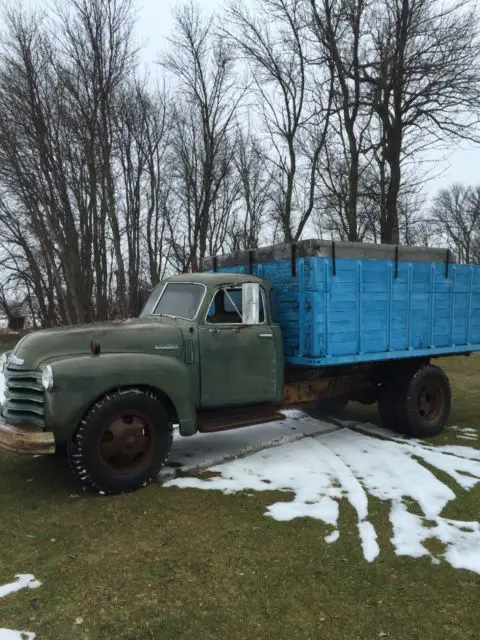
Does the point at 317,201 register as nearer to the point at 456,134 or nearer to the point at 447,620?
the point at 456,134

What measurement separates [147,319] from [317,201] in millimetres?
13205

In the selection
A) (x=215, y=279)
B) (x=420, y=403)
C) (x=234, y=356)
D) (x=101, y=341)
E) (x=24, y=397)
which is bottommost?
(x=420, y=403)

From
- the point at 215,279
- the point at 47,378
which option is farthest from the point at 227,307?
the point at 47,378

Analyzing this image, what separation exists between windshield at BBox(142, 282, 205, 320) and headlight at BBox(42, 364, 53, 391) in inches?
66.0

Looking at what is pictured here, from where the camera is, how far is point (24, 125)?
13562mm

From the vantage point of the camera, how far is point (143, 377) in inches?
205

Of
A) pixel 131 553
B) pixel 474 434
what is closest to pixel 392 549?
pixel 131 553

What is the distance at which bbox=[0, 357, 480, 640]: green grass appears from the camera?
3084 mm

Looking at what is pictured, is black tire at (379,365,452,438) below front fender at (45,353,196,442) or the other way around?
below

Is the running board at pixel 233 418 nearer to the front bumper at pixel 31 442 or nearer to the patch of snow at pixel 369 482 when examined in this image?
the patch of snow at pixel 369 482

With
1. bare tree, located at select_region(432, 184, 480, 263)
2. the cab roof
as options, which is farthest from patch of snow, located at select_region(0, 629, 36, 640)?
bare tree, located at select_region(432, 184, 480, 263)

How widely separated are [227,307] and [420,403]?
3.37 metres

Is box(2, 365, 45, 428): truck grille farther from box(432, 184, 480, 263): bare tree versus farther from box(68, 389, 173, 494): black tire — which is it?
box(432, 184, 480, 263): bare tree

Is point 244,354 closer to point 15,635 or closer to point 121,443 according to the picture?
point 121,443
